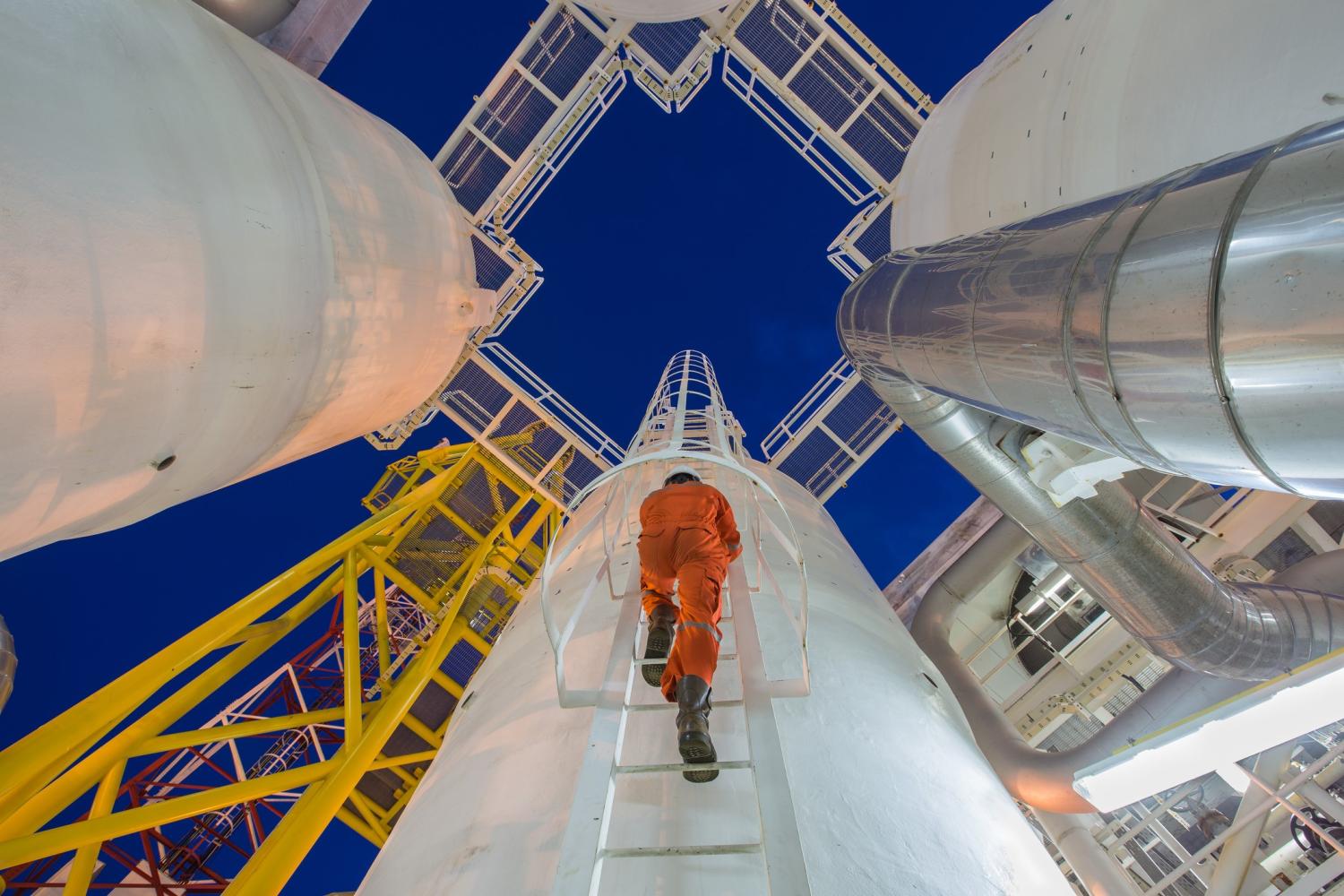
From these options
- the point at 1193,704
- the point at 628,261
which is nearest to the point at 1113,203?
the point at 1193,704

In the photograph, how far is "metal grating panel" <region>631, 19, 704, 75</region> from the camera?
9008 millimetres

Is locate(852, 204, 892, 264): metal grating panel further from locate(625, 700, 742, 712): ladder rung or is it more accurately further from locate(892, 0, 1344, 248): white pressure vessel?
locate(625, 700, 742, 712): ladder rung

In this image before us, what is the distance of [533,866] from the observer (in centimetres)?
225

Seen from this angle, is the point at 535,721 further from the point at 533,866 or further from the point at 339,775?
the point at 339,775

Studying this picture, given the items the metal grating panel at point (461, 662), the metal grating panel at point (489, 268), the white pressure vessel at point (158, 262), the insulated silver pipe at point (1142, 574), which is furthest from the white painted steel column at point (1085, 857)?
the metal grating panel at point (489, 268)

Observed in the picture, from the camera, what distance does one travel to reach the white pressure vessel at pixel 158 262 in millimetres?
2428

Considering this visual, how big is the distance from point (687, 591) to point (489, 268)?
781 centimetres

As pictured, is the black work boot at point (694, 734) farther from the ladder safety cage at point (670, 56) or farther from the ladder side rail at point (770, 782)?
the ladder safety cage at point (670, 56)

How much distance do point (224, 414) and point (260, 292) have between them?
2.43ft

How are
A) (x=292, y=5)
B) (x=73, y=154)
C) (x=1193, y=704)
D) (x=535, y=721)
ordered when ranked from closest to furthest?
(x=73, y=154) < (x=535, y=721) < (x=292, y=5) < (x=1193, y=704)

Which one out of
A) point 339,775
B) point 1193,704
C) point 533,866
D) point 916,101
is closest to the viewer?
Result: point 533,866

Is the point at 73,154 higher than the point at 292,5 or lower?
lower

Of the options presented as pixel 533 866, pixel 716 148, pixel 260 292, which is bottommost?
pixel 533 866

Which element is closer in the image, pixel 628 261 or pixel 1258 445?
pixel 1258 445
